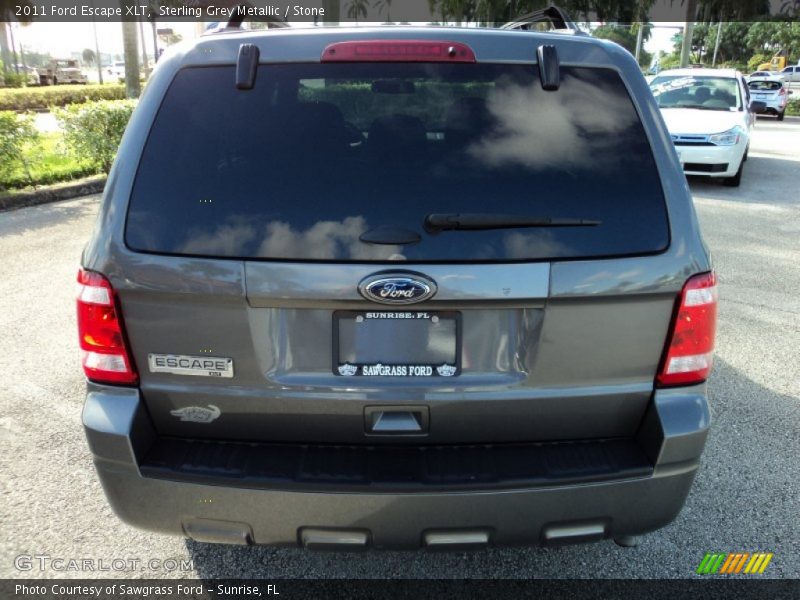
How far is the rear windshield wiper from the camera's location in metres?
1.88

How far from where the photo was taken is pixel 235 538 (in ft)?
6.63

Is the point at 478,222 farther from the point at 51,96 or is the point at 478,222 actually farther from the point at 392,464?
the point at 51,96

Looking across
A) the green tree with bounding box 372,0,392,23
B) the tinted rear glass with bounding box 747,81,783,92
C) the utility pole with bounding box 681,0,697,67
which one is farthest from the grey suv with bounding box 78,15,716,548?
the green tree with bounding box 372,0,392,23

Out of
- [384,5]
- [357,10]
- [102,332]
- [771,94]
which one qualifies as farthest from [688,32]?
[102,332]

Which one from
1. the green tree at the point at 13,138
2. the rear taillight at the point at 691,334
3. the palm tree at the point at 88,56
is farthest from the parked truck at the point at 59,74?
the palm tree at the point at 88,56

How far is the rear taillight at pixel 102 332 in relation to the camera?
6.56 ft

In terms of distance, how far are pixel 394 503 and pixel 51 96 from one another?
3143 cm

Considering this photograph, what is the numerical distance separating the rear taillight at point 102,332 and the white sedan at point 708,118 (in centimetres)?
933

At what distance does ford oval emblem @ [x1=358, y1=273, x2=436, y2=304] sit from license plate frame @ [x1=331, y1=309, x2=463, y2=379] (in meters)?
0.08

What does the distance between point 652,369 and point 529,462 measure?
49cm

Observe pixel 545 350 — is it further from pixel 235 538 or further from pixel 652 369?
pixel 235 538

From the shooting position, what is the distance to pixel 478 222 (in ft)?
6.20

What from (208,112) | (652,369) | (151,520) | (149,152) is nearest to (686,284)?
(652,369)

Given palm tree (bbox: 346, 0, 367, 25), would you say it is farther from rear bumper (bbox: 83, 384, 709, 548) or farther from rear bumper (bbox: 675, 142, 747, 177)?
rear bumper (bbox: 83, 384, 709, 548)
